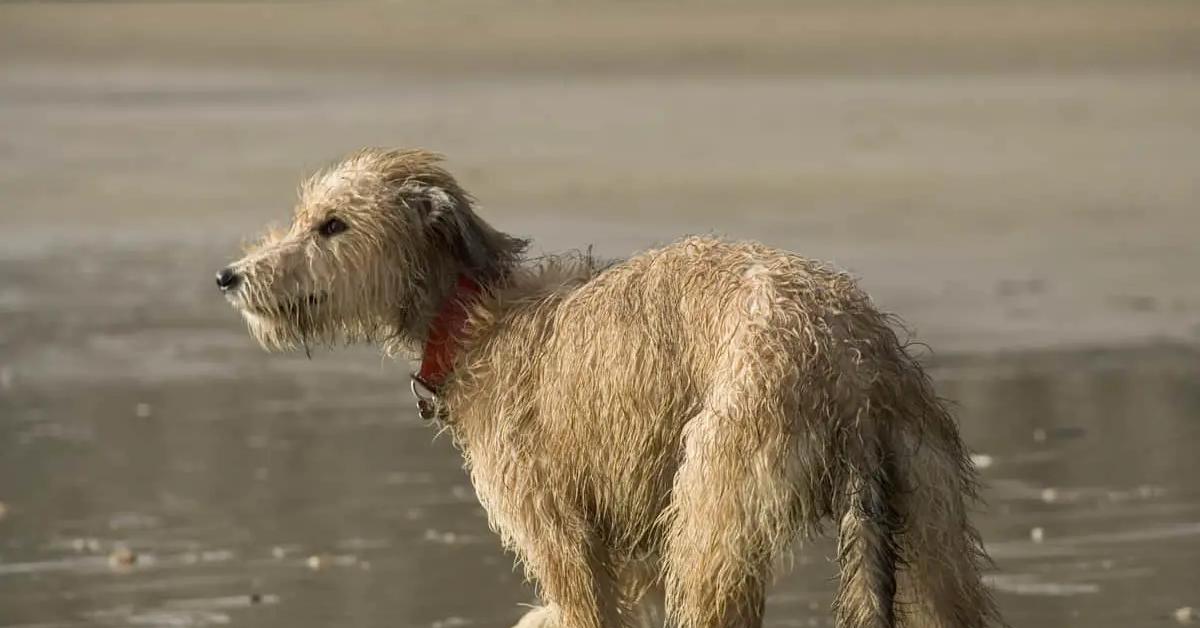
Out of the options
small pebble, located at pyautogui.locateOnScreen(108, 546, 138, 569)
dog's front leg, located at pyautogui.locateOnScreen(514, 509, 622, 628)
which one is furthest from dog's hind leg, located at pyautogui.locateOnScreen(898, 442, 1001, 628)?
small pebble, located at pyautogui.locateOnScreen(108, 546, 138, 569)

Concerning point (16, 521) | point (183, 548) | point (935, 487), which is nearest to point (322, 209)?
point (935, 487)

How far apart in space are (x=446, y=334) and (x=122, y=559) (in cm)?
250

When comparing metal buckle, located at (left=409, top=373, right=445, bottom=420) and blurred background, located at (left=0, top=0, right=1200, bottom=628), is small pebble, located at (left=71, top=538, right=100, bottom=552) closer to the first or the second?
blurred background, located at (left=0, top=0, right=1200, bottom=628)

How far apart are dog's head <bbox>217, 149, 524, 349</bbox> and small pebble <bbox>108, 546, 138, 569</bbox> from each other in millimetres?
2103

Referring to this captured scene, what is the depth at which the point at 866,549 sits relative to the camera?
517 cm

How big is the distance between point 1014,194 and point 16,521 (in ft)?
31.8

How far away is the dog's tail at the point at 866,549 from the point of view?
5.14 m

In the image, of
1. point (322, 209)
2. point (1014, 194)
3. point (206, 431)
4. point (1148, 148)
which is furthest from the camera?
point (1148, 148)

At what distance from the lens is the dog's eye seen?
20.7 ft

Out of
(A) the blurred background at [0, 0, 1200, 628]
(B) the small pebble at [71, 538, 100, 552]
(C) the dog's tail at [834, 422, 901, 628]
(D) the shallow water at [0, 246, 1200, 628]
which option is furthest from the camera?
(B) the small pebble at [71, 538, 100, 552]

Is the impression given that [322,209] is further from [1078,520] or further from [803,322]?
[1078,520]

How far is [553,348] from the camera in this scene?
232 inches

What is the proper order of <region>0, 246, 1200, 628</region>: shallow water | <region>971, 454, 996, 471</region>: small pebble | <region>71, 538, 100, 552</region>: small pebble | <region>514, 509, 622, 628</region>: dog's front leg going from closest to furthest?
1. <region>514, 509, 622, 628</region>: dog's front leg
2. <region>0, 246, 1200, 628</region>: shallow water
3. <region>71, 538, 100, 552</region>: small pebble
4. <region>971, 454, 996, 471</region>: small pebble

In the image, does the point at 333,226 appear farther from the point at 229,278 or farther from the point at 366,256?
the point at 229,278
